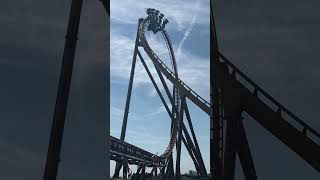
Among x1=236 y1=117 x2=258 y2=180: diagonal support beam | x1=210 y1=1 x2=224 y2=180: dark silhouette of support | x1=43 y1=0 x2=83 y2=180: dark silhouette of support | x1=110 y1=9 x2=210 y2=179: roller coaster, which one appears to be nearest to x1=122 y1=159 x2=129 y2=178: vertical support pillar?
x1=110 y1=9 x2=210 y2=179: roller coaster

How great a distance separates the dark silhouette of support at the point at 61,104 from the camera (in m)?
12.8

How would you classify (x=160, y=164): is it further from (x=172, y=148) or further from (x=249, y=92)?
(x=249, y=92)

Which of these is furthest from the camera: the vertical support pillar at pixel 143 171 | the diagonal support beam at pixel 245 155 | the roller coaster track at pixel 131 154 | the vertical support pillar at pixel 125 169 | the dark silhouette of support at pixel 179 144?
the dark silhouette of support at pixel 179 144

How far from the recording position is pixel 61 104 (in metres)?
13.3

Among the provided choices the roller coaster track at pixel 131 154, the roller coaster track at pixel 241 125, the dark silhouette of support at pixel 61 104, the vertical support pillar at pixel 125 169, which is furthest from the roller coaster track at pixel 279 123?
the vertical support pillar at pixel 125 169

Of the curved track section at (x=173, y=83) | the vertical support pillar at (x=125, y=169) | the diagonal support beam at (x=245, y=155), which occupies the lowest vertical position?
the diagonal support beam at (x=245, y=155)

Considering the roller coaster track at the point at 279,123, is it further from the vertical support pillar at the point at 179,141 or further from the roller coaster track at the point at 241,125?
the vertical support pillar at the point at 179,141

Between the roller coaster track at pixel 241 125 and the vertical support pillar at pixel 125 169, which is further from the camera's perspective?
the vertical support pillar at pixel 125 169

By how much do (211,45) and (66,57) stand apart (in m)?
11.2

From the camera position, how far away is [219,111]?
2195cm

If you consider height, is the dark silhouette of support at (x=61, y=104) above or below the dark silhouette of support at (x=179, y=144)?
below

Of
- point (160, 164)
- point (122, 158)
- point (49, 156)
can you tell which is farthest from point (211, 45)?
point (160, 164)

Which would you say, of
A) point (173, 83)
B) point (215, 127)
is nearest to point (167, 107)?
point (173, 83)

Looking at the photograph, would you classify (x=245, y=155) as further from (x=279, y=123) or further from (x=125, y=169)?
(x=125, y=169)
